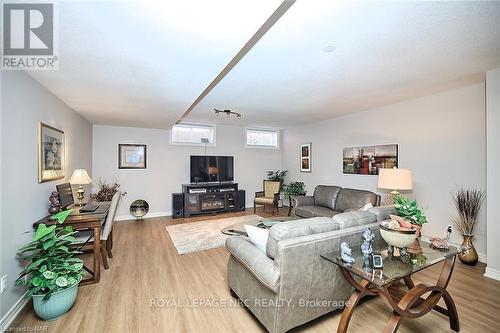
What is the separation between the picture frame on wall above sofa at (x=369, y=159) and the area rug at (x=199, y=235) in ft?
8.35

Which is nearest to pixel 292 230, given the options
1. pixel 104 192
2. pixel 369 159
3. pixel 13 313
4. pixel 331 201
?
pixel 13 313

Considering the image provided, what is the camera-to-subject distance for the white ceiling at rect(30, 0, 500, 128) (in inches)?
57.9

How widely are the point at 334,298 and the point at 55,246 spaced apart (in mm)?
2626

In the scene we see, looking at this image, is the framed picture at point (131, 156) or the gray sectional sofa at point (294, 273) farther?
the framed picture at point (131, 156)

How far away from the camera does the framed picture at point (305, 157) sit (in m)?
6.17

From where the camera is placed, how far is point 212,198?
5.94 m

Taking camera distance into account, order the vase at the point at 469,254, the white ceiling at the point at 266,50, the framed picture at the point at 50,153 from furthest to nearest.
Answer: the vase at the point at 469,254
the framed picture at the point at 50,153
the white ceiling at the point at 266,50

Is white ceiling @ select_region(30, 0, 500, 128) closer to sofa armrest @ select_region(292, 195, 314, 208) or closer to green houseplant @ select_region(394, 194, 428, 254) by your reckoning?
green houseplant @ select_region(394, 194, 428, 254)

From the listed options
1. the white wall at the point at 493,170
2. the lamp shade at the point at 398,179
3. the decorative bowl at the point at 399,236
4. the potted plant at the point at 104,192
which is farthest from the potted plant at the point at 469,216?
the potted plant at the point at 104,192

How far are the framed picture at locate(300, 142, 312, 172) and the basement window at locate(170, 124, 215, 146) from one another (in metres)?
2.64

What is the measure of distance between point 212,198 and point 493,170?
5.25m

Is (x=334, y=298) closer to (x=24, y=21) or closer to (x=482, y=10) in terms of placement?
(x=482, y=10)

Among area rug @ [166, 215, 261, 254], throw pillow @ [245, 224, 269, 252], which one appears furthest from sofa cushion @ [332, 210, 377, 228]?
area rug @ [166, 215, 261, 254]

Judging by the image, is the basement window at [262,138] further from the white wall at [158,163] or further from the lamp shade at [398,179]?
the lamp shade at [398,179]
